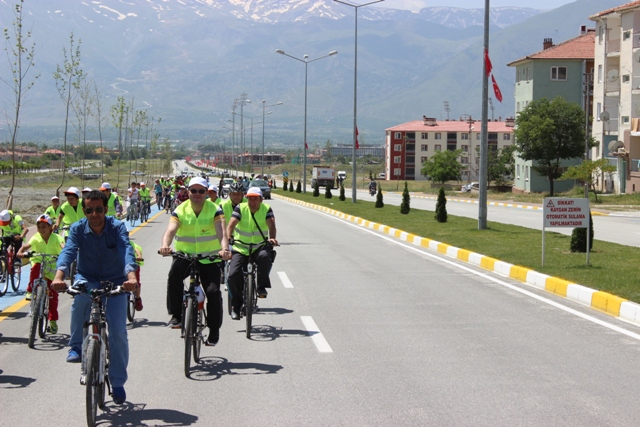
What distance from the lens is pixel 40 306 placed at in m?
9.41

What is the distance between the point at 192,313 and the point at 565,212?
9.21 meters

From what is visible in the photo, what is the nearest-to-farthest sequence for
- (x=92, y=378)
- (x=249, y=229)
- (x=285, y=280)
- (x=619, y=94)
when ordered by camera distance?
(x=92, y=378) < (x=249, y=229) < (x=285, y=280) < (x=619, y=94)

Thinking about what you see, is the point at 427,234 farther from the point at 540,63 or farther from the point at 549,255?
the point at 540,63

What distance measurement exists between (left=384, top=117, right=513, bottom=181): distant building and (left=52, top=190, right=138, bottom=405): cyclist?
132 metres

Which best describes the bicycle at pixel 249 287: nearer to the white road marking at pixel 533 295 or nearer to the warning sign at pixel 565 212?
the white road marking at pixel 533 295

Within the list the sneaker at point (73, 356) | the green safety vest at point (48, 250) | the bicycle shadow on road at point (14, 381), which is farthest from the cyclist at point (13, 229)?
the sneaker at point (73, 356)

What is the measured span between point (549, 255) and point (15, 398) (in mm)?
12600

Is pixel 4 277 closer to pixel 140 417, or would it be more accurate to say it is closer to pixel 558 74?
pixel 140 417

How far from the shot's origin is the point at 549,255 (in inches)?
692

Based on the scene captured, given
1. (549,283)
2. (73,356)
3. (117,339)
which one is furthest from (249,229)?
(549,283)

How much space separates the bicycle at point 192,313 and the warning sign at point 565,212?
8.34 meters

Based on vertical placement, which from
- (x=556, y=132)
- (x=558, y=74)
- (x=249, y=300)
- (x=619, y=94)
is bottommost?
(x=249, y=300)

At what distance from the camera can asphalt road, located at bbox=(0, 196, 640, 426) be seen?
6473mm

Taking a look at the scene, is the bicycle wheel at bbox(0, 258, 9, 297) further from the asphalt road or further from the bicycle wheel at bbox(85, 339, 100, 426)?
the bicycle wheel at bbox(85, 339, 100, 426)
